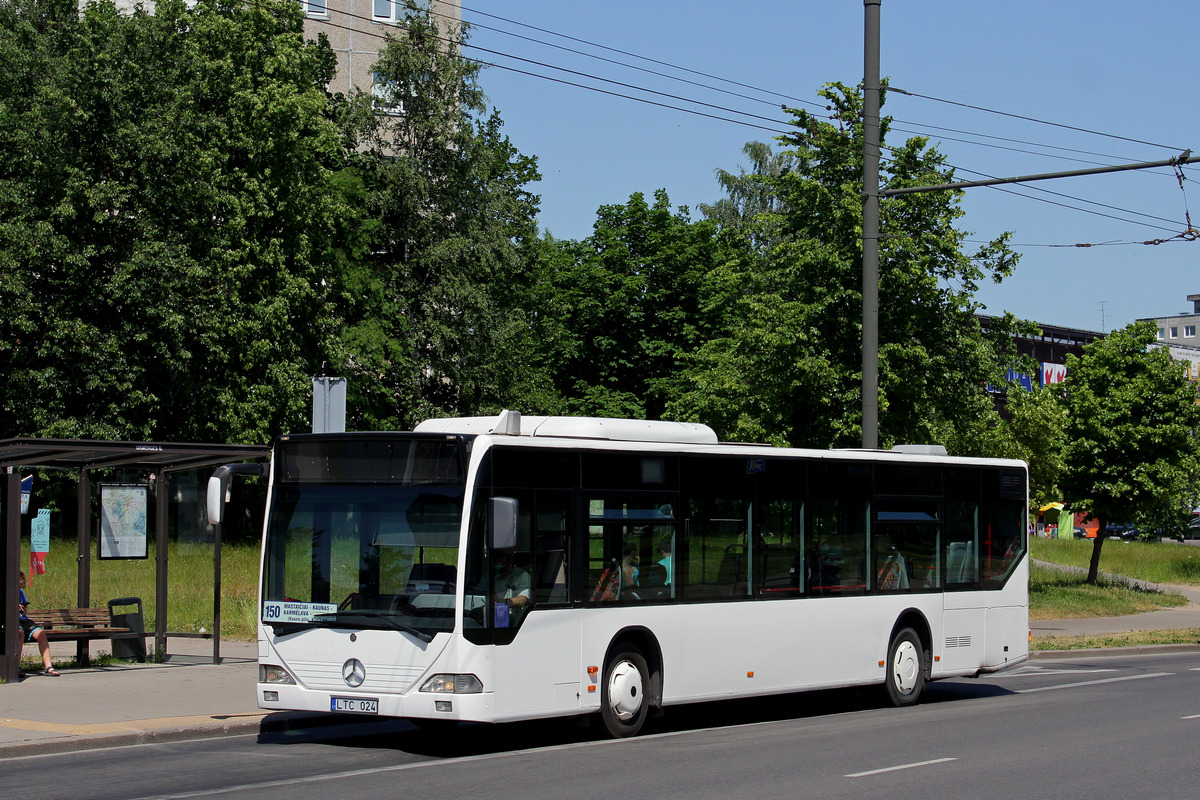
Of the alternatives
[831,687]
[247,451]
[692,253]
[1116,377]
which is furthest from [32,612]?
[692,253]

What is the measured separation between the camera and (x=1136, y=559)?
175ft

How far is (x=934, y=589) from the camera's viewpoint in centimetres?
1582

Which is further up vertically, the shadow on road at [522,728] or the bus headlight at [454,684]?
the bus headlight at [454,684]

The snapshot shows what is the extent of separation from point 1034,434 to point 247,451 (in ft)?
94.3

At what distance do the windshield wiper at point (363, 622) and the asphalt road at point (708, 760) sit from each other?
103 cm

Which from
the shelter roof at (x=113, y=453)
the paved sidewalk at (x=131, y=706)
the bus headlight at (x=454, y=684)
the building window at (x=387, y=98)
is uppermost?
the building window at (x=387, y=98)

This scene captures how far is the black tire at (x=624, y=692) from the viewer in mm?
11898

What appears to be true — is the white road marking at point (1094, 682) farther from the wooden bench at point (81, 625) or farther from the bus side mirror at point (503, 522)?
the wooden bench at point (81, 625)

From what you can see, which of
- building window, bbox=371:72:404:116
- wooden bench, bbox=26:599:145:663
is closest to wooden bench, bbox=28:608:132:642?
wooden bench, bbox=26:599:145:663

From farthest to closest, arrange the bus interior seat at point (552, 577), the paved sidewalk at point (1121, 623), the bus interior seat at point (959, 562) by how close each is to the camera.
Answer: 1. the paved sidewalk at point (1121, 623)
2. the bus interior seat at point (959, 562)
3. the bus interior seat at point (552, 577)

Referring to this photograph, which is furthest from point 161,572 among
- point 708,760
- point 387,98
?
point 387,98

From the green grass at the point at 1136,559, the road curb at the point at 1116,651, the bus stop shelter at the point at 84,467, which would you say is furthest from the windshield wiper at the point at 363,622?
the green grass at the point at 1136,559

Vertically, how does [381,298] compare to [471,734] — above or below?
above

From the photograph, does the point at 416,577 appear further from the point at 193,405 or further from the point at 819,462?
the point at 193,405
